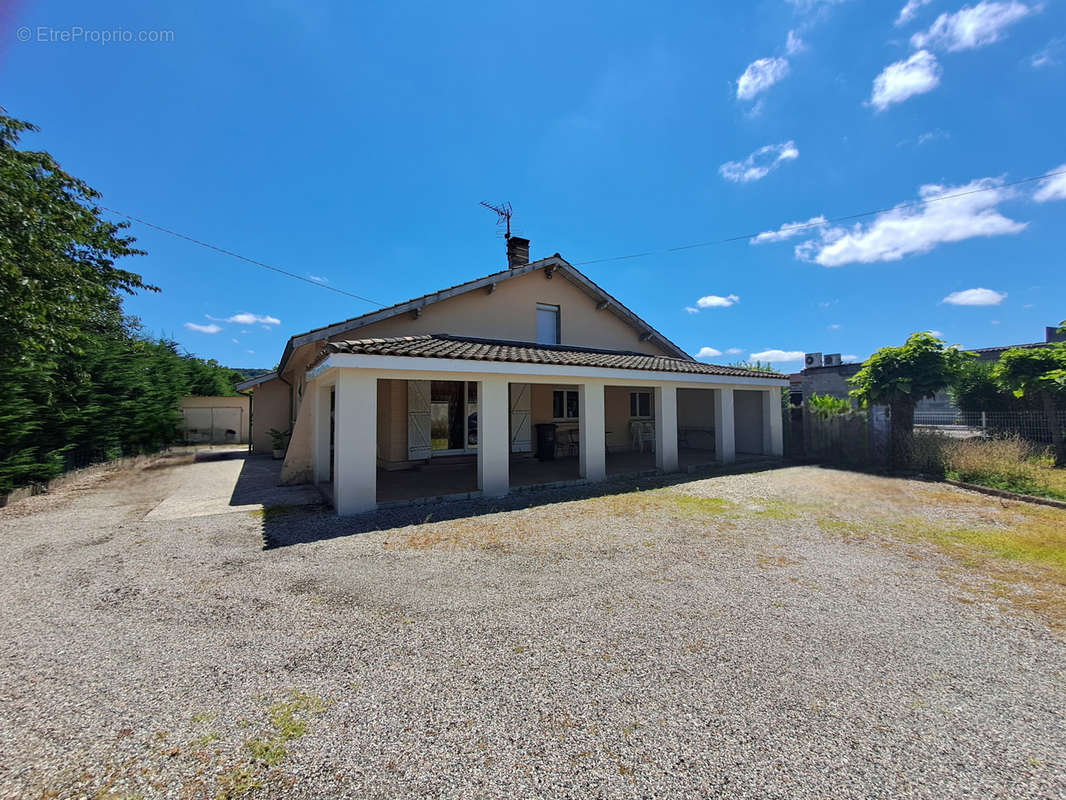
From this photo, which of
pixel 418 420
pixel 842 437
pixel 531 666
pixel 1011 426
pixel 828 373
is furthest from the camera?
pixel 828 373

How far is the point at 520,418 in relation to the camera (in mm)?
12648

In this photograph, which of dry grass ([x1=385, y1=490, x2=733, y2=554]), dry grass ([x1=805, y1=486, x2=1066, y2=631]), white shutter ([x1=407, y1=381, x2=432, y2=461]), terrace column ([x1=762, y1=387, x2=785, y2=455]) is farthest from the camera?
terrace column ([x1=762, y1=387, x2=785, y2=455])

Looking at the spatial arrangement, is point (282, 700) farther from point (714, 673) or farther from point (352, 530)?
point (352, 530)

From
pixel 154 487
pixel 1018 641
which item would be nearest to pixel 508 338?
pixel 154 487

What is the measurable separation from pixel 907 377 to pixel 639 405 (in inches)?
284

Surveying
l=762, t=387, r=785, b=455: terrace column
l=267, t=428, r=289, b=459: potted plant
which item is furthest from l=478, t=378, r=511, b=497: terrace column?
l=267, t=428, r=289, b=459: potted plant

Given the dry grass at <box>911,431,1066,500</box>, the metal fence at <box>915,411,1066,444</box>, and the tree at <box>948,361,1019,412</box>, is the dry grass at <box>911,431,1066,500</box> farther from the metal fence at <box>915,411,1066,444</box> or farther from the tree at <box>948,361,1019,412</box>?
the tree at <box>948,361,1019,412</box>

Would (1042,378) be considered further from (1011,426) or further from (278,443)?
(278,443)

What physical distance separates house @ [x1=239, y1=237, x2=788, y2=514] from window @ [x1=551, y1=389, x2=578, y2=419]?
0.04 metres

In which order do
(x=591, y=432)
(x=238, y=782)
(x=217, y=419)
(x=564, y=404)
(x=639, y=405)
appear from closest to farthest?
1. (x=238, y=782)
2. (x=591, y=432)
3. (x=564, y=404)
4. (x=639, y=405)
5. (x=217, y=419)

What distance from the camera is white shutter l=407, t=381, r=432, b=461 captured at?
36.1 feet

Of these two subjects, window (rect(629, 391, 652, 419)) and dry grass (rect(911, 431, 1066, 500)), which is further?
window (rect(629, 391, 652, 419))

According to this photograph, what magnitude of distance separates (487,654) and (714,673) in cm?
152

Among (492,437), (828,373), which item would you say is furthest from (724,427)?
(828,373)
